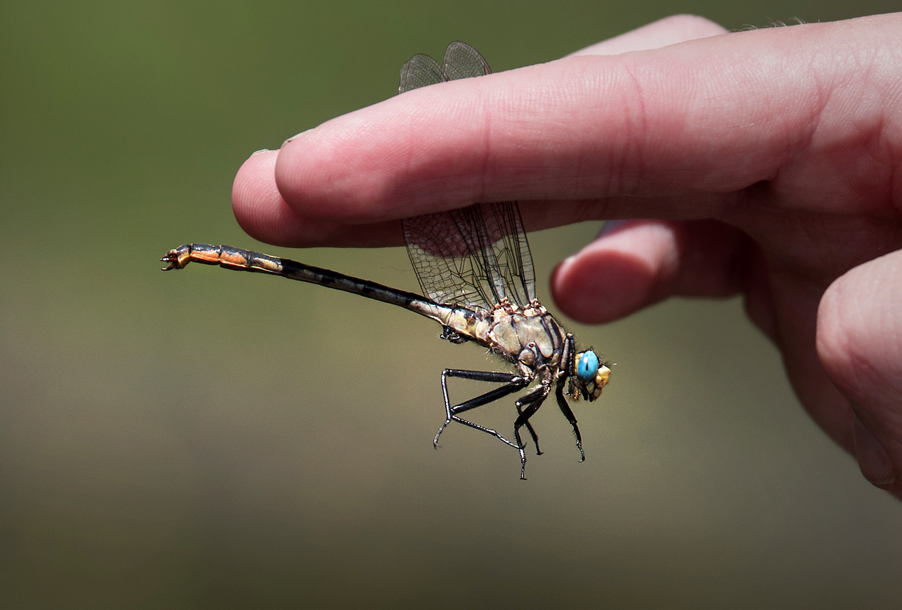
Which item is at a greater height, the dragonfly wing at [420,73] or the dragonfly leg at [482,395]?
the dragonfly wing at [420,73]

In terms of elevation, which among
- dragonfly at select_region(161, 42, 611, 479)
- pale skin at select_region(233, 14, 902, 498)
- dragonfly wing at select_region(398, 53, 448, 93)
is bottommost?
dragonfly at select_region(161, 42, 611, 479)

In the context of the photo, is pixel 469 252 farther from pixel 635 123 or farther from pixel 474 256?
pixel 635 123

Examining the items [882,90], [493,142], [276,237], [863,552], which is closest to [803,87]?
[882,90]

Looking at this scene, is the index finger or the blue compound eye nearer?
the index finger

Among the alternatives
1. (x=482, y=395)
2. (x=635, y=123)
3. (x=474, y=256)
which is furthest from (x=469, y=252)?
(x=635, y=123)

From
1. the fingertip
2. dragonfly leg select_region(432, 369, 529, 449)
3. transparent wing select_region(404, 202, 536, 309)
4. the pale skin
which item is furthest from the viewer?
the fingertip

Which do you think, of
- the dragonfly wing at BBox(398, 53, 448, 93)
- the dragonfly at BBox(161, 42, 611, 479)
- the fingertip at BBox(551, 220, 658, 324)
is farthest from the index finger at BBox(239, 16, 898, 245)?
the fingertip at BBox(551, 220, 658, 324)

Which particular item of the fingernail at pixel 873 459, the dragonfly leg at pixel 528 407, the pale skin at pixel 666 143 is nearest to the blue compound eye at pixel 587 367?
the dragonfly leg at pixel 528 407

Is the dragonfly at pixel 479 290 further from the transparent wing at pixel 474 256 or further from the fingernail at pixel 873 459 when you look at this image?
the fingernail at pixel 873 459

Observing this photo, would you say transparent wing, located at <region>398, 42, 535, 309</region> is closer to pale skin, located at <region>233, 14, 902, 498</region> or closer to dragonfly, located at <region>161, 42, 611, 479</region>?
dragonfly, located at <region>161, 42, 611, 479</region>
